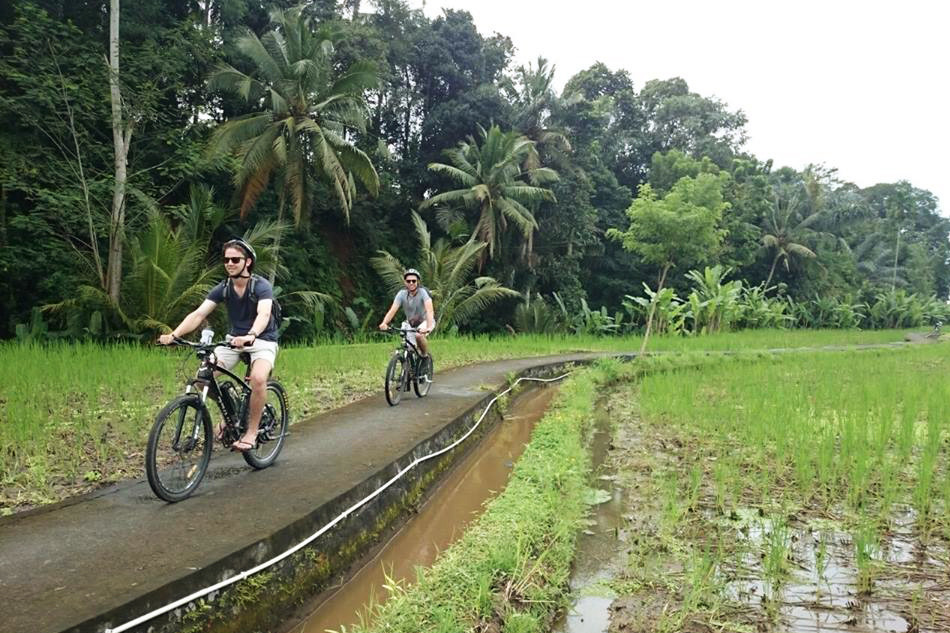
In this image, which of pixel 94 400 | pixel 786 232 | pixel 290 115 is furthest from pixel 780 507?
pixel 786 232

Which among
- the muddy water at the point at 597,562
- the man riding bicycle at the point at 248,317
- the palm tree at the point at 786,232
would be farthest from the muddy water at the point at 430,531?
the palm tree at the point at 786,232

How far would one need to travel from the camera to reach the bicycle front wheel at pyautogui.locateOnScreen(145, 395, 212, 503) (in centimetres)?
344

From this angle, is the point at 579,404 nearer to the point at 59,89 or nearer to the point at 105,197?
the point at 105,197

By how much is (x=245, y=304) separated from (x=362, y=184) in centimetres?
2029

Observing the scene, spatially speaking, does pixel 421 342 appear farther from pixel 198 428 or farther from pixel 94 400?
pixel 198 428

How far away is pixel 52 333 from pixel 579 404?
31.9 feet

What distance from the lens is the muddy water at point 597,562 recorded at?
3084 millimetres

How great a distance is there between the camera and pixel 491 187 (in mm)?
22906

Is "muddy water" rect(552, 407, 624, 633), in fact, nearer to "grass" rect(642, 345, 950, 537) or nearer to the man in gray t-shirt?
"grass" rect(642, 345, 950, 537)

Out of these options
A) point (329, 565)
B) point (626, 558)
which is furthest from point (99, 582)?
point (626, 558)

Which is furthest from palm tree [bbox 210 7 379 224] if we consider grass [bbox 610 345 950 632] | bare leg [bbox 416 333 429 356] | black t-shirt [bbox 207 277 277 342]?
black t-shirt [bbox 207 277 277 342]

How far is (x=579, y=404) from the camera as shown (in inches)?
336

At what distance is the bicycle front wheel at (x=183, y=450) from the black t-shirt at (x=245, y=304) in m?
0.65

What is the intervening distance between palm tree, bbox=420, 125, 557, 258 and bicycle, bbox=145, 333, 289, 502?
1831cm
